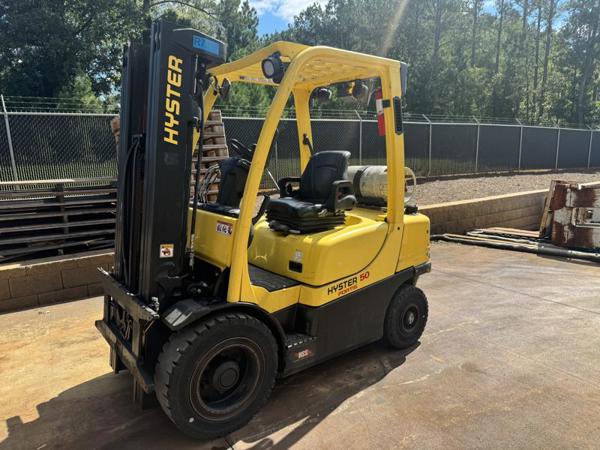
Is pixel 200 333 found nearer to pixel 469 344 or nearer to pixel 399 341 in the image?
pixel 399 341

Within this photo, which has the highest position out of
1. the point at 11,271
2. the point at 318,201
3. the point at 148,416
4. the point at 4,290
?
the point at 318,201

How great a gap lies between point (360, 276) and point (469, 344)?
1464mm

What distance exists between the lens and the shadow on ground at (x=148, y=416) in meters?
2.89

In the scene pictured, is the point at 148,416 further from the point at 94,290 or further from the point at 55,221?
the point at 55,221

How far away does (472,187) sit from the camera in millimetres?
13094

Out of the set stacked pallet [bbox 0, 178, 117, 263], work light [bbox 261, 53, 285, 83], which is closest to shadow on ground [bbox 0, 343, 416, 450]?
work light [bbox 261, 53, 285, 83]

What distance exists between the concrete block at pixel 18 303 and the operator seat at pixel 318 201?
3250 millimetres

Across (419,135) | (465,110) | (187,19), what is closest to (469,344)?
(419,135)

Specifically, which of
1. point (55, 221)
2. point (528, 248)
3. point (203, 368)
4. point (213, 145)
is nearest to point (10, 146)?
point (55, 221)

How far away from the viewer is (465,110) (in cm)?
3084

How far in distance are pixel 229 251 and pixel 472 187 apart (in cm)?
1157

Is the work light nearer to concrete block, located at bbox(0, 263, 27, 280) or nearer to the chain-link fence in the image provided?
concrete block, located at bbox(0, 263, 27, 280)

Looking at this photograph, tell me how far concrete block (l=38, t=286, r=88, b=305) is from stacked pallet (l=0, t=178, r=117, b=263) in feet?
1.90

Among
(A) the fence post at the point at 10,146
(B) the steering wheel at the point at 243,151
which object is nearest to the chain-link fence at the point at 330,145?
(A) the fence post at the point at 10,146
